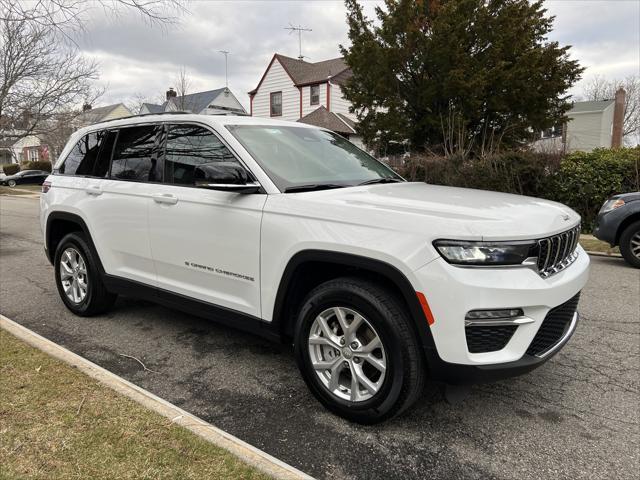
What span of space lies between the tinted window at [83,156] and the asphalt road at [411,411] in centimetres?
144

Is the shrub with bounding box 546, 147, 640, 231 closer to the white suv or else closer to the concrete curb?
the white suv

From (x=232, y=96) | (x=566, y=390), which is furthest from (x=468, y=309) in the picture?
(x=232, y=96)

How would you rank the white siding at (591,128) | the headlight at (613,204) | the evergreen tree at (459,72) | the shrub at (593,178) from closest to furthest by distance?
the headlight at (613,204) < the shrub at (593,178) < the evergreen tree at (459,72) < the white siding at (591,128)

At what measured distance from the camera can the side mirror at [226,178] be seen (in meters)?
3.10

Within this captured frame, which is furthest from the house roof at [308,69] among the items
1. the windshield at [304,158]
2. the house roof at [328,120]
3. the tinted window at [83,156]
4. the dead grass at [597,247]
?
the windshield at [304,158]

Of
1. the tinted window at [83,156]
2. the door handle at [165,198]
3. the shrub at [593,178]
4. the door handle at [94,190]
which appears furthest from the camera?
the shrub at [593,178]

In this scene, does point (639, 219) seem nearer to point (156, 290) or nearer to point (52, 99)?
point (156, 290)

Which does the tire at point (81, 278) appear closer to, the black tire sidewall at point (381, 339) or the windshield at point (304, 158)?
the windshield at point (304, 158)

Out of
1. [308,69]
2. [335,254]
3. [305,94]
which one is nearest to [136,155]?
[335,254]

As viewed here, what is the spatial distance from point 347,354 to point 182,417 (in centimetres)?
99

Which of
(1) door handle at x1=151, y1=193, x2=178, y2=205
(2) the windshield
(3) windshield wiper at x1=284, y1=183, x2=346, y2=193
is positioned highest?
(2) the windshield

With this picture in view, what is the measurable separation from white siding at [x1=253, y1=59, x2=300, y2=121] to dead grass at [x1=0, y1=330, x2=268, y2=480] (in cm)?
2508

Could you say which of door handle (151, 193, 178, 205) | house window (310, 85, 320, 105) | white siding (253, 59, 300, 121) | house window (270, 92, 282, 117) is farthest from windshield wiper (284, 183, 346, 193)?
house window (270, 92, 282, 117)

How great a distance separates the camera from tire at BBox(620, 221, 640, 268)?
7188 millimetres
